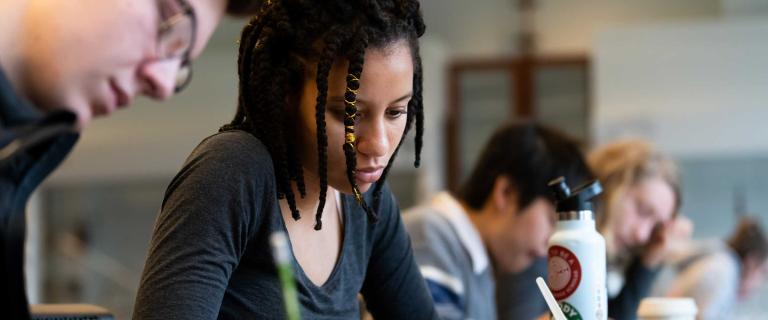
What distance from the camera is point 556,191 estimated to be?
980 mm

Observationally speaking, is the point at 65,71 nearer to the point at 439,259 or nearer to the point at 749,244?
the point at 439,259

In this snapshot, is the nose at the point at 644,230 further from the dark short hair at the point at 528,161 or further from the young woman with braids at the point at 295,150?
the young woman with braids at the point at 295,150

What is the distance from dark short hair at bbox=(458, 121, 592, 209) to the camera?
63.6 inches

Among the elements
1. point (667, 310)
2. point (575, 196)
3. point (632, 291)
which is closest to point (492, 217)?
point (632, 291)

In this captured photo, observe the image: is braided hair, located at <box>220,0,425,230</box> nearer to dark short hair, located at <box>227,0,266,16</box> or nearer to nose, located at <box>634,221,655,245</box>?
dark short hair, located at <box>227,0,266,16</box>

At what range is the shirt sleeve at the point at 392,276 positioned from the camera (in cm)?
105

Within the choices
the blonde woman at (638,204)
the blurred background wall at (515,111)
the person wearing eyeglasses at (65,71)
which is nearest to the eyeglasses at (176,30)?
the person wearing eyeglasses at (65,71)

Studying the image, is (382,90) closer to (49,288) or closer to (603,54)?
(603,54)

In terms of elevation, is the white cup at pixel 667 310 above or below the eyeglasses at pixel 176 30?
below

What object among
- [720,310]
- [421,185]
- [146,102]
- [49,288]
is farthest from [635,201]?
[49,288]

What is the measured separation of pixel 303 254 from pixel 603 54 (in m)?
3.85

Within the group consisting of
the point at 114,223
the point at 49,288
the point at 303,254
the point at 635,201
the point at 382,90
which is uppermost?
the point at 382,90

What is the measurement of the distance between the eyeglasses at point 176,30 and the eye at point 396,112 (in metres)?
0.23

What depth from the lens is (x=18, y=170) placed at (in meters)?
0.53
